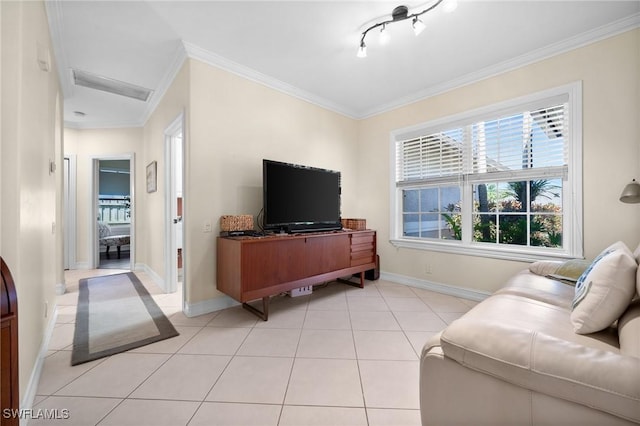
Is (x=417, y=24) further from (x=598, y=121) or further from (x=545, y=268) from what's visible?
(x=545, y=268)

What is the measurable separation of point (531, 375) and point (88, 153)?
641 centimetres

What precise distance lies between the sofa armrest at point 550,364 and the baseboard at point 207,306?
2386 millimetres

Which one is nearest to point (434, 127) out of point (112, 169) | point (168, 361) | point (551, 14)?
point (551, 14)

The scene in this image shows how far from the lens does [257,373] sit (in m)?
1.71

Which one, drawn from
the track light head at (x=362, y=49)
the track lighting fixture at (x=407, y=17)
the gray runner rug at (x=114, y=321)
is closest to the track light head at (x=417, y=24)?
the track lighting fixture at (x=407, y=17)

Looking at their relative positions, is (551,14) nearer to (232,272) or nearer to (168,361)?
(232,272)

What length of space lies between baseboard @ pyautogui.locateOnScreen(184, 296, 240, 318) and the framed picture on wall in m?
2.01

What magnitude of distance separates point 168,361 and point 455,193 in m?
3.41

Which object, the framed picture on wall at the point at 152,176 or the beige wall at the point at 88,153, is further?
the beige wall at the point at 88,153

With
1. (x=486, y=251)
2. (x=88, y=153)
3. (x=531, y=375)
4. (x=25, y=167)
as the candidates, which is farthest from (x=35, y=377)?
(x=88, y=153)

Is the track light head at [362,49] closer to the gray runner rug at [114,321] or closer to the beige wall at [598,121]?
the beige wall at [598,121]

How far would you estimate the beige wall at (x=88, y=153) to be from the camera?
4711 millimetres

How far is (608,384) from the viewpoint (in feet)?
2.41

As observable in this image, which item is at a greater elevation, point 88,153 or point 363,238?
point 88,153
